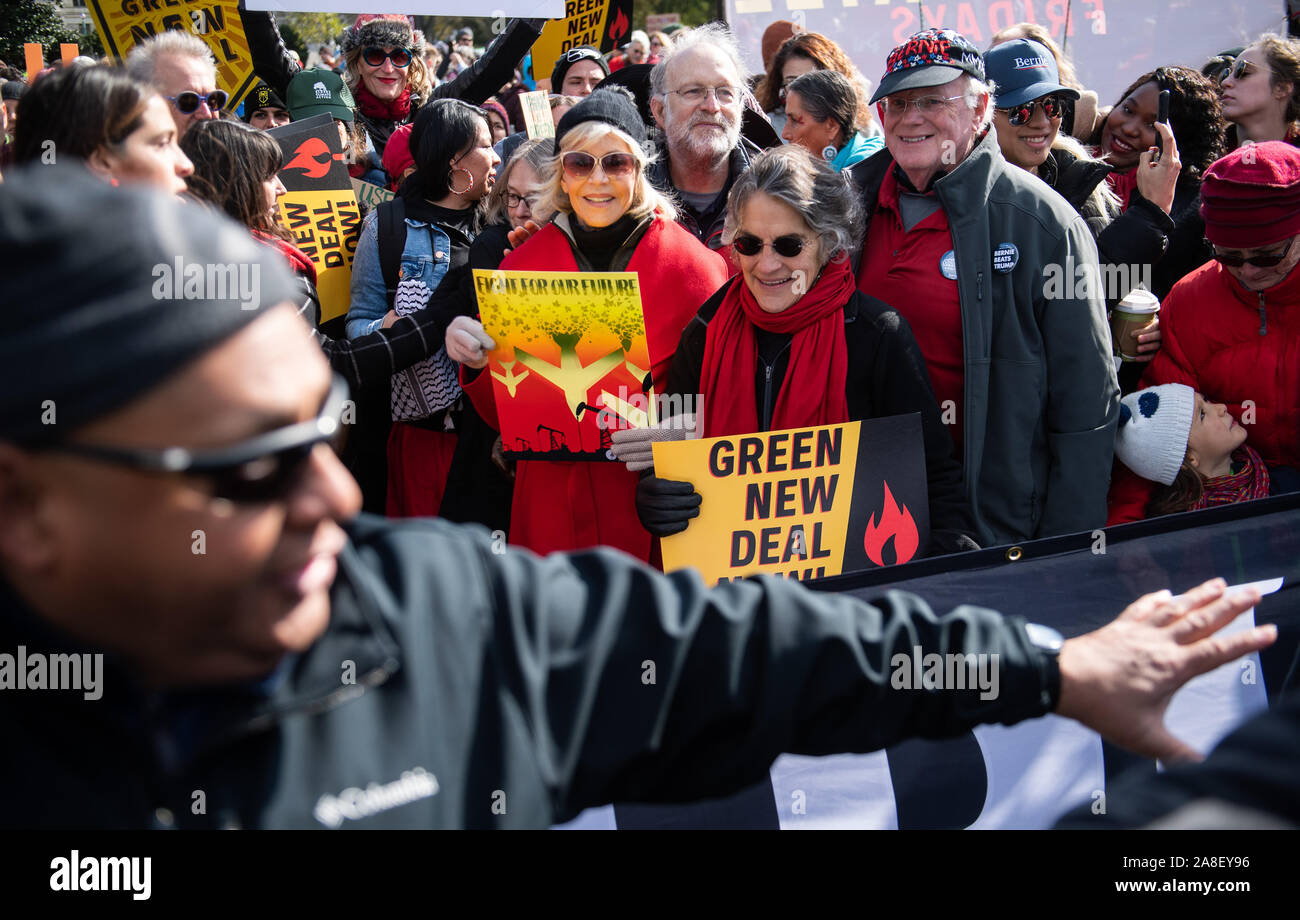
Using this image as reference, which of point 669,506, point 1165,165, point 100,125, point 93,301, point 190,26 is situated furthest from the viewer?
point 190,26

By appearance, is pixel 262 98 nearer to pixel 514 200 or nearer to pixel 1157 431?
pixel 514 200

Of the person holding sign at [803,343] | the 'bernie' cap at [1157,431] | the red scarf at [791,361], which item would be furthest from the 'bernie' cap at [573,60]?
the 'bernie' cap at [1157,431]

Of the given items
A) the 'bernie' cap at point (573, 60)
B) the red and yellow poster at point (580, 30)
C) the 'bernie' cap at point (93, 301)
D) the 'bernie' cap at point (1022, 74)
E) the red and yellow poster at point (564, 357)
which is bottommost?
the red and yellow poster at point (564, 357)

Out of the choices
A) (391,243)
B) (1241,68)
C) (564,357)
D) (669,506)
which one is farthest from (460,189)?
(1241,68)

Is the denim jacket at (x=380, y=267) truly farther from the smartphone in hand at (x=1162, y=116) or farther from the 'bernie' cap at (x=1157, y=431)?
the smartphone in hand at (x=1162, y=116)

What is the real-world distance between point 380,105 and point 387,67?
22cm

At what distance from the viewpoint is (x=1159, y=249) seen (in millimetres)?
4168

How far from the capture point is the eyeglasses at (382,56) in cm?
644

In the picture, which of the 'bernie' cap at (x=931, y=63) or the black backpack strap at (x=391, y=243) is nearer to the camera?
the 'bernie' cap at (x=931, y=63)

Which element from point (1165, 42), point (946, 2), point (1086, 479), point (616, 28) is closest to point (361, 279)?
point (1086, 479)

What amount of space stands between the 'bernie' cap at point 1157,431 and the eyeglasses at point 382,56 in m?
4.62

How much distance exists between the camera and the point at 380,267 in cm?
452

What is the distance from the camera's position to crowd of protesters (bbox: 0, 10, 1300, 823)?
334 centimetres

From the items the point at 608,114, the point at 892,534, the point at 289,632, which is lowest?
the point at 892,534
